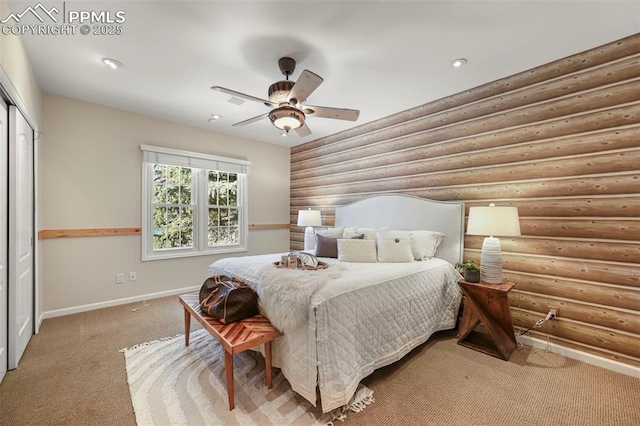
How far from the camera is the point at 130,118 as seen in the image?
12.2ft

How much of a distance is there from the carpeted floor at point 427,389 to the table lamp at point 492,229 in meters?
0.73

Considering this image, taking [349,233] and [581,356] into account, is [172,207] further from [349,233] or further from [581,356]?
[581,356]

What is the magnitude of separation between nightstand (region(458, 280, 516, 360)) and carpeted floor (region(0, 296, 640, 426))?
0.11 m

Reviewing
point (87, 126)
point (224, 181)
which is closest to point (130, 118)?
point (87, 126)

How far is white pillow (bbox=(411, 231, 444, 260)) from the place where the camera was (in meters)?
2.93

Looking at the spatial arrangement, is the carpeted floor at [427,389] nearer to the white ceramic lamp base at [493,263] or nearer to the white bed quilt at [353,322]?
the white bed quilt at [353,322]

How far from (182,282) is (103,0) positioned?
11.4 feet

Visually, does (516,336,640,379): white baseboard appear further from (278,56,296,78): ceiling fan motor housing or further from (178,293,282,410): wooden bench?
(278,56,296,78): ceiling fan motor housing

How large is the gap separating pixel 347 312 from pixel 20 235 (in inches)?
108

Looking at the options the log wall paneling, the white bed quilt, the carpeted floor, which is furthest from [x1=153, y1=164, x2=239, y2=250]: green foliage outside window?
the log wall paneling

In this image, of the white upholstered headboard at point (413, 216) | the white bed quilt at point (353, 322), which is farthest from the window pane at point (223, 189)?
the white bed quilt at point (353, 322)

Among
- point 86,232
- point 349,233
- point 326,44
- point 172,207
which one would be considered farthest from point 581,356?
point 86,232

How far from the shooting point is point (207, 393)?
185cm

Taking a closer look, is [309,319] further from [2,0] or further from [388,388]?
[2,0]
